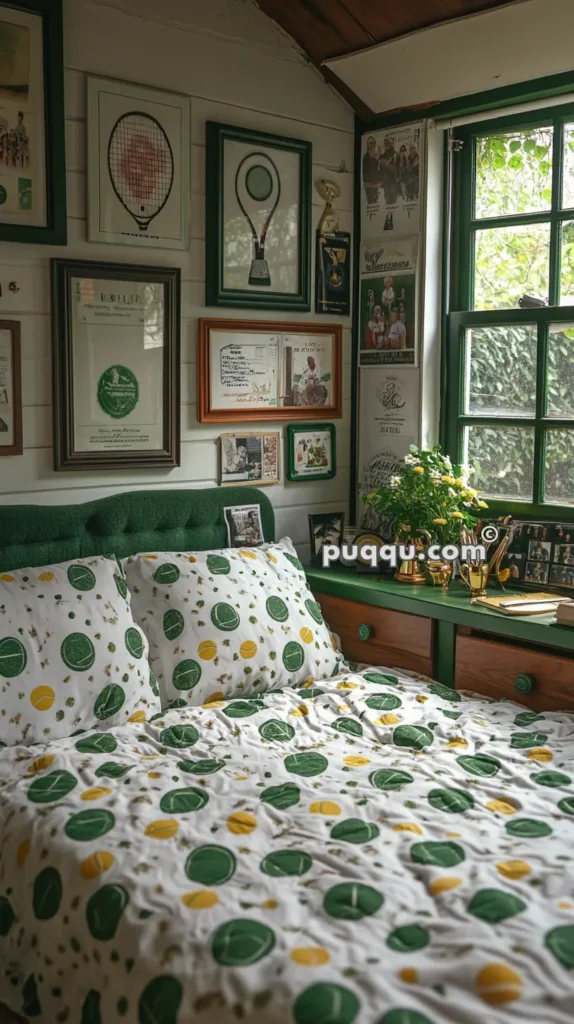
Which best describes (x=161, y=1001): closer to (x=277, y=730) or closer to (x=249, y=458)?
(x=277, y=730)

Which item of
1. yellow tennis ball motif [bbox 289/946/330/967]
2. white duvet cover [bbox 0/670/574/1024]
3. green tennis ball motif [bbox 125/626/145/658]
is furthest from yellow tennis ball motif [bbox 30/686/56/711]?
yellow tennis ball motif [bbox 289/946/330/967]

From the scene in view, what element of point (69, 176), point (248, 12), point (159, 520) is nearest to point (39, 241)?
point (69, 176)

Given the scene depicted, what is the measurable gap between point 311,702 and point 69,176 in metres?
1.70

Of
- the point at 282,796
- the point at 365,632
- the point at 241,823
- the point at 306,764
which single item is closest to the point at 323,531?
the point at 365,632

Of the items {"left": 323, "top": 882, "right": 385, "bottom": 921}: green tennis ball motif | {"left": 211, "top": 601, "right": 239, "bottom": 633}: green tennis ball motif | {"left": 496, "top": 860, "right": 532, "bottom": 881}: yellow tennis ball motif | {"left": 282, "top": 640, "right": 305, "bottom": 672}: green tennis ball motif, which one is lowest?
{"left": 323, "top": 882, "right": 385, "bottom": 921}: green tennis ball motif

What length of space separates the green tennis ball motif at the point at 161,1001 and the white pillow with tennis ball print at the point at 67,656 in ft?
3.18

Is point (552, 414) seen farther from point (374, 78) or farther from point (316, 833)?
point (316, 833)

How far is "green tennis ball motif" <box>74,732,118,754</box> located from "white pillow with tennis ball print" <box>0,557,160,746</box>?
7 cm

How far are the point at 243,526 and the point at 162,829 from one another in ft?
4.96

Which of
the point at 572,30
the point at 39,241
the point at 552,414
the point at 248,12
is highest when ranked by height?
Result: the point at 248,12

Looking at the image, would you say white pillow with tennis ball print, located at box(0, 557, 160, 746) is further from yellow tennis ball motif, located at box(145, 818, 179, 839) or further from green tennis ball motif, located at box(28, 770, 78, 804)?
yellow tennis ball motif, located at box(145, 818, 179, 839)

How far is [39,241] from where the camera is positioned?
287 cm

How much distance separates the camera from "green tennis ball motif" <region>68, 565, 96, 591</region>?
2.67 metres

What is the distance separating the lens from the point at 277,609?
2965mm
